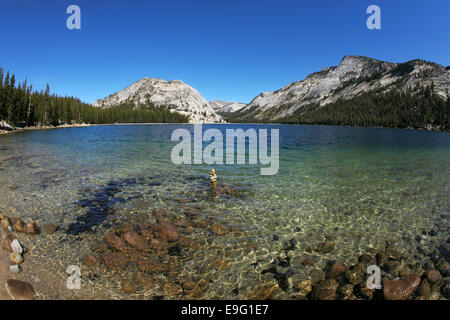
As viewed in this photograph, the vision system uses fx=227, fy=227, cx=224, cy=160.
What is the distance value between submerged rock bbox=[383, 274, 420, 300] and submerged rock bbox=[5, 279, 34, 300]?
39.3ft

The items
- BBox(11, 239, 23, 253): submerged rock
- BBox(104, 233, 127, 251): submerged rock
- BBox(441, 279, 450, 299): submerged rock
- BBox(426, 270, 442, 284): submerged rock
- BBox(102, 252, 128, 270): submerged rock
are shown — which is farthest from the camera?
BBox(104, 233, 127, 251): submerged rock

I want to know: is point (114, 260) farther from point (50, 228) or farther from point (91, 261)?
point (50, 228)

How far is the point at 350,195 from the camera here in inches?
726

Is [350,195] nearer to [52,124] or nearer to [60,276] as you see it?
[60,276]

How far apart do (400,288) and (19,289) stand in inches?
514

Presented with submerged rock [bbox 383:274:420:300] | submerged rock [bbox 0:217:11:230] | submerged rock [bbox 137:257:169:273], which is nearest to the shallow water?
submerged rock [bbox 137:257:169:273]

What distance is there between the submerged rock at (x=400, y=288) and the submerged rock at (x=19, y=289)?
11967mm

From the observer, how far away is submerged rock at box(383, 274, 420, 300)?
7.94 meters

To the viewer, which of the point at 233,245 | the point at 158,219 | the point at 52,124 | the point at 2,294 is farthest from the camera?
the point at 52,124

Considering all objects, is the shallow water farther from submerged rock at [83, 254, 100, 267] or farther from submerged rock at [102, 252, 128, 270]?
submerged rock at [102, 252, 128, 270]

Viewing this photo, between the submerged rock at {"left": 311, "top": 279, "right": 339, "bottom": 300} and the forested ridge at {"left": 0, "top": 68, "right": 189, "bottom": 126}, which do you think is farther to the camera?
the forested ridge at {"left": 0, "top": 68, "right": 189, "bottom": 126}

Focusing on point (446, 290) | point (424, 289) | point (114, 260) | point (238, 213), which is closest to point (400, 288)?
point (424, 289)
